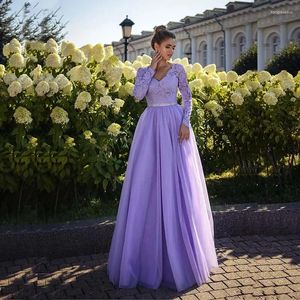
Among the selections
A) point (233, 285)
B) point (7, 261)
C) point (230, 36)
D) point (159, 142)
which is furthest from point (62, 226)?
point (230, 36)

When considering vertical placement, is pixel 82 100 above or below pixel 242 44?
below

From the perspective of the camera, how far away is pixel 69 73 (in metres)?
4.70

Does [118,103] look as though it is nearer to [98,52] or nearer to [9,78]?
[98,52]

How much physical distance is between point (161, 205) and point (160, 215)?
7 cm

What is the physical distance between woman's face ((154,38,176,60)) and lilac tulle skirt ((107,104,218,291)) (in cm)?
38

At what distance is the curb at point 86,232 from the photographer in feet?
13.4

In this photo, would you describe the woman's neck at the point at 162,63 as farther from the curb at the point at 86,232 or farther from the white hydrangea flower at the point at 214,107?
the white hydrangea flower at the point at 214,107

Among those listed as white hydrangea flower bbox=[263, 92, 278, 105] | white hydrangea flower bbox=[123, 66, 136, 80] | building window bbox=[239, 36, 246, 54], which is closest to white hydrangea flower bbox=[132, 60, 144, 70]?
white hydrangea flower bbox=[123, 66, 136, 80]

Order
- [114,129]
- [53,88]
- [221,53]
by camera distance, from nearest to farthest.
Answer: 1. [53,88]
2. [114,129]
3. [221,53]

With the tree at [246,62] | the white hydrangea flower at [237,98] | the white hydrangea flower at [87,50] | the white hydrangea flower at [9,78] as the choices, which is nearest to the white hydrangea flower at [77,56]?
the white hydrangea flower at [87,50]

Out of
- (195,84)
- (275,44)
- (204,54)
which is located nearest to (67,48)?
(195,84)

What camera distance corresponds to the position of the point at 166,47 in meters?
3.45

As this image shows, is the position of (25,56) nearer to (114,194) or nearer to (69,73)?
(69,73)

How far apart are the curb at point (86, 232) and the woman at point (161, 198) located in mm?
701
